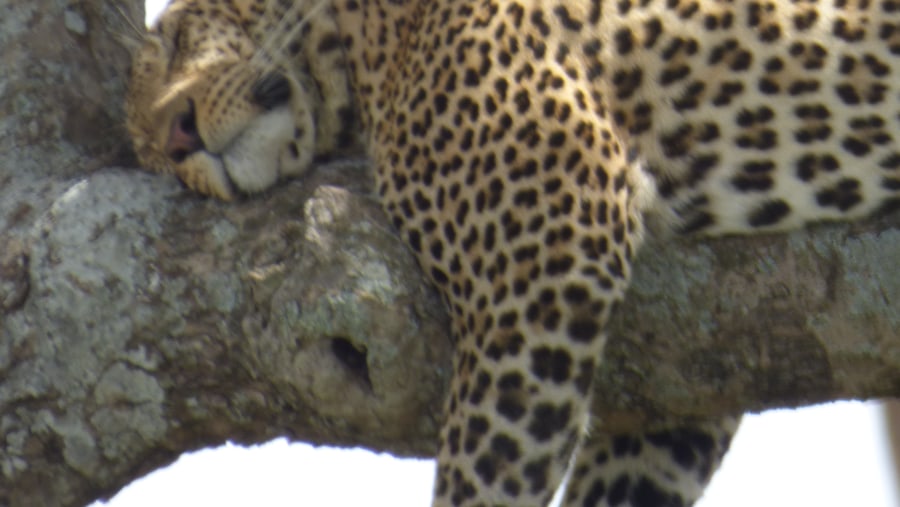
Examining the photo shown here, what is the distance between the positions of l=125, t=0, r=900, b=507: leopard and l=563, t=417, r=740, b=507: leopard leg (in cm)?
28

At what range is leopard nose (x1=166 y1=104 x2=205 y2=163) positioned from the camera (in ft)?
19.8

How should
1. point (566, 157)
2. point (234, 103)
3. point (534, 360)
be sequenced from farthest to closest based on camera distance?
1. point (234, 103)
2. point (566, 157)
3. point (534, 360)

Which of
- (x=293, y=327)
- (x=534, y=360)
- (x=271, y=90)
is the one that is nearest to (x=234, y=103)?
(x=271, y=90)

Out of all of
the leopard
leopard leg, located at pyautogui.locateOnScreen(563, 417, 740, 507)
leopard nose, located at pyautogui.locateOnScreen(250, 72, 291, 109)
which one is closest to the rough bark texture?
the leopard

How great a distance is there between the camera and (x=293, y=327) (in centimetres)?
528

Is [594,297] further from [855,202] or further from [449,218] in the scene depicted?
[855,202]

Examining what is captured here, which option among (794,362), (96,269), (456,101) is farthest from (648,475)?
(96,269)

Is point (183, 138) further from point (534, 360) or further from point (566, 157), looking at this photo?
point (534, 360)

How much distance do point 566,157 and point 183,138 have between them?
152cm

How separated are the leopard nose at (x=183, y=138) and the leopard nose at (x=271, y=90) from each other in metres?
0.25

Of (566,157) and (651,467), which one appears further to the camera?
(651,467)

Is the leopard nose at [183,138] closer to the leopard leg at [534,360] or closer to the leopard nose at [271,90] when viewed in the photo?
the leopard nose at [271,90]

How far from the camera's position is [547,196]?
5.23 metres

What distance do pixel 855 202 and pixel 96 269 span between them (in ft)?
7.72
